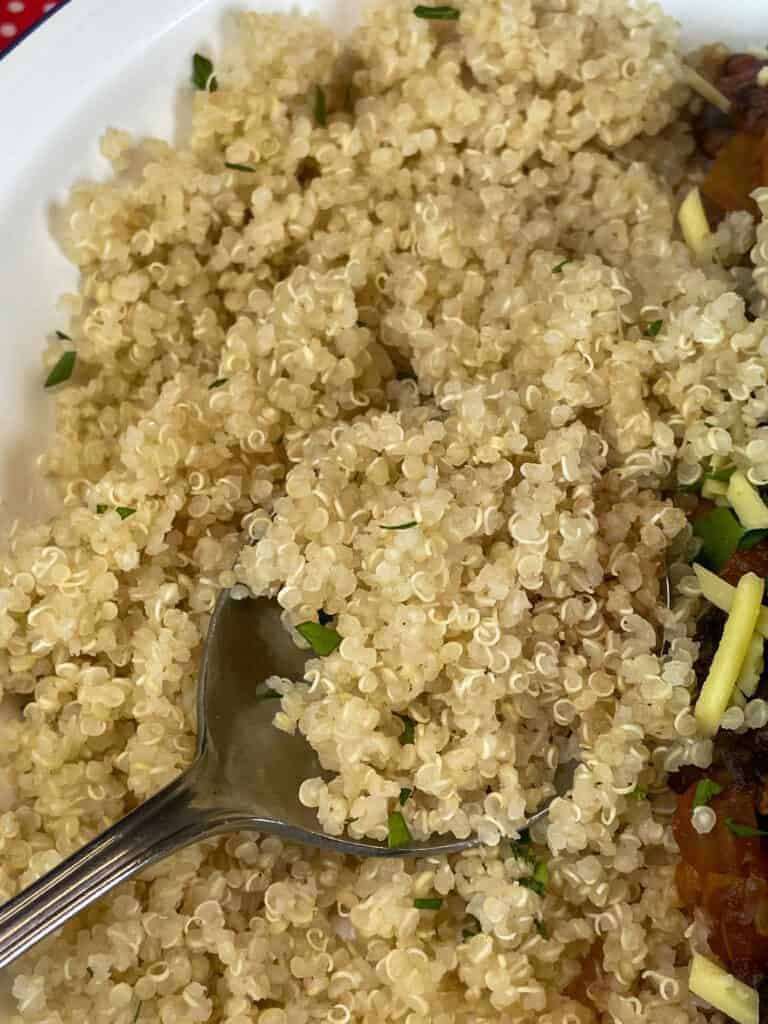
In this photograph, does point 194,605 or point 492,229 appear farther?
point 492,229

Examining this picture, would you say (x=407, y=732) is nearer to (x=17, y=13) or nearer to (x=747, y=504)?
(x=747, y=504)

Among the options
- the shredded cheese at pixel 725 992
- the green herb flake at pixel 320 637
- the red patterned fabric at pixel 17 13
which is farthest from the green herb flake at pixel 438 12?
the shredded cheese at pixel 725 992

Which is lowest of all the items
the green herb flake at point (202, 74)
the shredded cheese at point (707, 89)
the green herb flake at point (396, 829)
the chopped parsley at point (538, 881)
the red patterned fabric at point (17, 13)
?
the chopped parsley at point (538, 881)

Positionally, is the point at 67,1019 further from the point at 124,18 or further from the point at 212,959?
the point at 124,18

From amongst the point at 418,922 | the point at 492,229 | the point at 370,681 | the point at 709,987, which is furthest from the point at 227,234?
the point at 709,987

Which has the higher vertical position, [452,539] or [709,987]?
[452,539]

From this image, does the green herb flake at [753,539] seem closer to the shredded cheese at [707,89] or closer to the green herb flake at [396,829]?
the green herb flake at [396,829]
